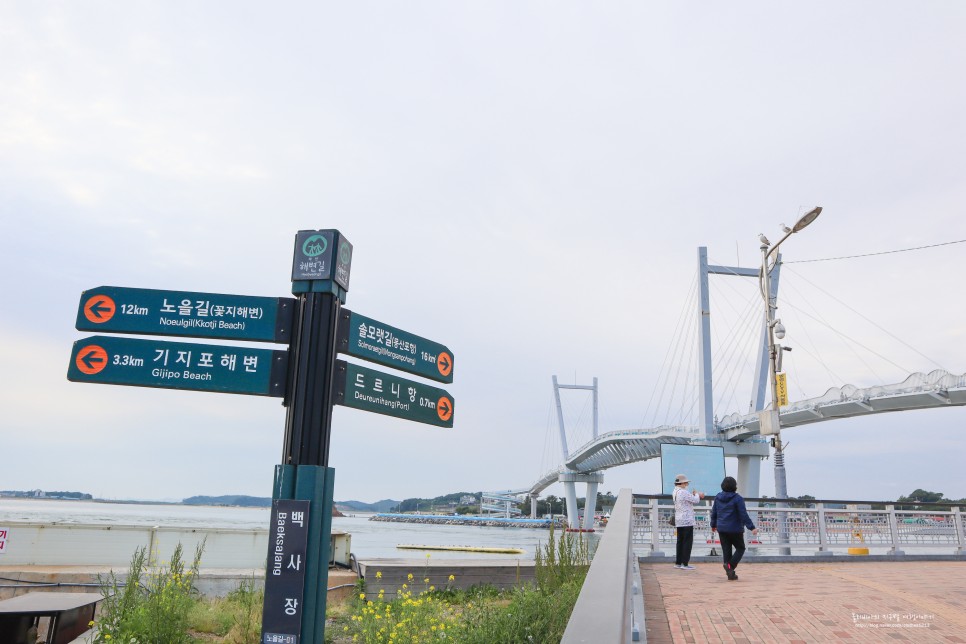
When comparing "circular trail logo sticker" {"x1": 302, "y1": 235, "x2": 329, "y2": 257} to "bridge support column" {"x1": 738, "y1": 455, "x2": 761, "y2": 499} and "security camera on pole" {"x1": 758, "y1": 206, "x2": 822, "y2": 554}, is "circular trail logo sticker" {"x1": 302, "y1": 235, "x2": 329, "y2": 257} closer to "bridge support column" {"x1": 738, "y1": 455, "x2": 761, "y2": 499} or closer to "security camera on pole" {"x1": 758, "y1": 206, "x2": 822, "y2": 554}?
"security camera on pole" {"x1": 758, "y1": 206, "x2": 822, "y2": 554}

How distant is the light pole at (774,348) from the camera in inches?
553

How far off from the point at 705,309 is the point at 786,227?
23.6 meters

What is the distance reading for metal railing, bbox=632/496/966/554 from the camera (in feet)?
37.8

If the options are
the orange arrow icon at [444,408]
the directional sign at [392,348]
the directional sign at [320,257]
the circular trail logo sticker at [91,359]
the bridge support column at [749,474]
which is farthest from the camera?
the bridge support column at [749,474]

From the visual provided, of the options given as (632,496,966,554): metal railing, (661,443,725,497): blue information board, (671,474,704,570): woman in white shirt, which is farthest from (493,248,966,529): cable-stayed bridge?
(671,474,704,570): woman in white shirt

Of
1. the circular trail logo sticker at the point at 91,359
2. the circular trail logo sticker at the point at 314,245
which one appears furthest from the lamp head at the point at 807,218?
the circular trail logo sticker at the point at 91,359

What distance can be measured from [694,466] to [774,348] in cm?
422

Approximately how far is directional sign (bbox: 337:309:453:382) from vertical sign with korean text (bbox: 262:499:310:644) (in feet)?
→ 3.71

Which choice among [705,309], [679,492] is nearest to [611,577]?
[679,492]

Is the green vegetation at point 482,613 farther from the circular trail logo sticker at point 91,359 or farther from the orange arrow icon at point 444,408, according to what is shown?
the circular trail logo sticker at point 91,359

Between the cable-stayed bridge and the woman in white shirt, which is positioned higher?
the cable-stayed bridge

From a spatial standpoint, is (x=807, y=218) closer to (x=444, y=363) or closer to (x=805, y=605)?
(x=805, y=605)

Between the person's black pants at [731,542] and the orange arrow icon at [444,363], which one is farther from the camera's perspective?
the person's black pants at [731,542]

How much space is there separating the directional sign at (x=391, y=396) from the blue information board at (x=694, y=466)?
1310cm
